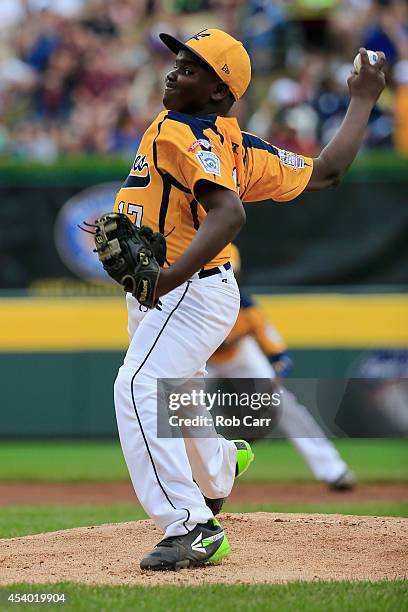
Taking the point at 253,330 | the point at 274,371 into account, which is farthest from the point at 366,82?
the point at 274,371

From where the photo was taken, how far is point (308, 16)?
13.3m

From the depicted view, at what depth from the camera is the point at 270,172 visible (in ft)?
16.4

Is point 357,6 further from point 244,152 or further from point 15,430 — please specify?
point 244,152

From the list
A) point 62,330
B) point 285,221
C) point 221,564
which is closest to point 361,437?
point 285,221

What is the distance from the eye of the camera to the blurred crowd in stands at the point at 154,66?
12062 millimetres

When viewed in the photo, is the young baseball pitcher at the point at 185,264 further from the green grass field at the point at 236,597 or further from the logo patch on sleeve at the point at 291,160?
the green grass field at the point at 236,597

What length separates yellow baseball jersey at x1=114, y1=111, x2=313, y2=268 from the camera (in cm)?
447

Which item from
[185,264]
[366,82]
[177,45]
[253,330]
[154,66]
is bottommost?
[253,330]

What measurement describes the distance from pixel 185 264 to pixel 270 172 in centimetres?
86

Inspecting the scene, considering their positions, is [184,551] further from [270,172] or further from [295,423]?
[295,423]

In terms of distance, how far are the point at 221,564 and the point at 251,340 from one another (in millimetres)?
4795

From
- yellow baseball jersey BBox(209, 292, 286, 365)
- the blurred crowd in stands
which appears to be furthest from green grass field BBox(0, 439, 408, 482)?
the blurred crowd in stands

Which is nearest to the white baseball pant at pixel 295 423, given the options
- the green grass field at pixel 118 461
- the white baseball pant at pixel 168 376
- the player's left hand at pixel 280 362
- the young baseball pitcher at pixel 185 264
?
the player's left hand at pixel 280 362

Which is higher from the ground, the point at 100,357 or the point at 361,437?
the point at 100,357
